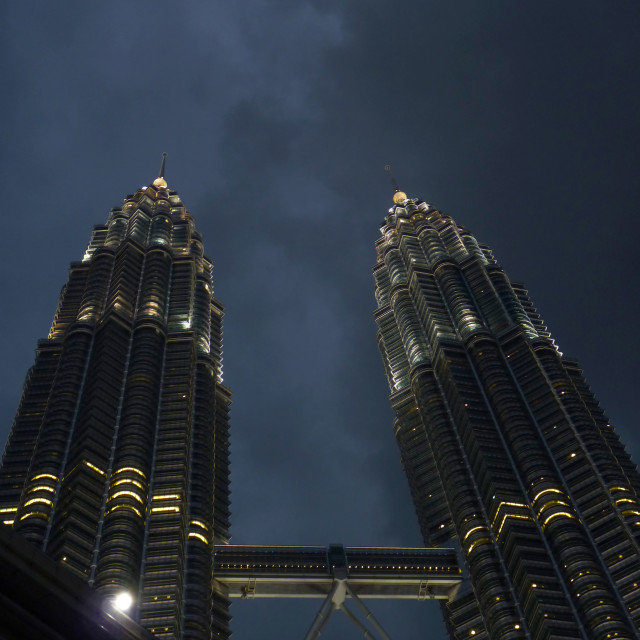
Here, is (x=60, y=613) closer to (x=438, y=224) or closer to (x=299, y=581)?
(x=299, y=581)

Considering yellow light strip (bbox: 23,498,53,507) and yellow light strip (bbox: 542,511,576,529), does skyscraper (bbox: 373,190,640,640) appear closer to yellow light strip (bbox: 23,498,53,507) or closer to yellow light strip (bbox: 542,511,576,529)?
yellow light strip (bbox: 542,511,576,529)

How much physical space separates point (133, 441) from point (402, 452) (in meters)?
53.8

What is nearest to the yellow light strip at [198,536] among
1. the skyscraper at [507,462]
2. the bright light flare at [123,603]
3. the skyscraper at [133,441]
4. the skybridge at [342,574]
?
the skyscraper at [133,441]

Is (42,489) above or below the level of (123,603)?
above

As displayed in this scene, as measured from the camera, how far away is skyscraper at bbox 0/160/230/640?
98.6 meters

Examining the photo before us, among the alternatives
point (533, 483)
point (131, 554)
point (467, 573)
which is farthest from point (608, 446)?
point (131, 554)

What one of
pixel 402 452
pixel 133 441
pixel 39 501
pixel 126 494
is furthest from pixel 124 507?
pixel 402 452

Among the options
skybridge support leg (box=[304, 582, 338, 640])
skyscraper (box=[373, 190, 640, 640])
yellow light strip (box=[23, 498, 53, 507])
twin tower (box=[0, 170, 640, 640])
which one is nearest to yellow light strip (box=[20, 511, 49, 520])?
twin tower (box=[0, 170, 640, 640])

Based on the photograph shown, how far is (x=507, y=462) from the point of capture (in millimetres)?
123375

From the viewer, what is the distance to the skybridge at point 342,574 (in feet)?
391

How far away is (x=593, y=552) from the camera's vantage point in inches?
4173

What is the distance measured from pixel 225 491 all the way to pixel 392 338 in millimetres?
56053

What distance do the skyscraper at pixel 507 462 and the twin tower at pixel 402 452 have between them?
0.92ft

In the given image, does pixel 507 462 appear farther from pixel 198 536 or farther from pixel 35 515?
pixel 35 515
